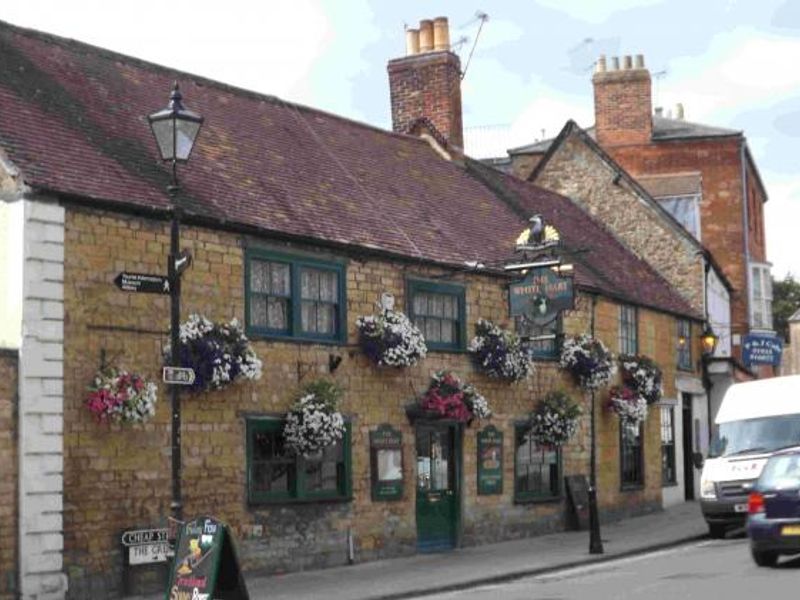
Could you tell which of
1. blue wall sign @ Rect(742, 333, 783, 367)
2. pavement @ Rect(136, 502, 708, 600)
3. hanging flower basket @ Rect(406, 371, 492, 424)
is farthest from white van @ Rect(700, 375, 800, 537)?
blue wall sign @ Rect(742, 333, 783, 367)

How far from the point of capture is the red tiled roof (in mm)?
18219

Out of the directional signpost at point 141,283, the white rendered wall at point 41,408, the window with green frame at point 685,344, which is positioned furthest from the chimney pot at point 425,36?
the directional signpost at point 141,283

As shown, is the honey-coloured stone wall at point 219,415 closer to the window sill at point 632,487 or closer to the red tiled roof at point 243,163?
the red tiled roof at point 243,163

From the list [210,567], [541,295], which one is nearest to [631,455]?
[541,295]

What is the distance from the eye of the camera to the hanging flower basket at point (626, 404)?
28.4 m

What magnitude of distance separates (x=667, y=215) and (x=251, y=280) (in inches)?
705

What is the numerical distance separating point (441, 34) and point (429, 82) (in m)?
1.07

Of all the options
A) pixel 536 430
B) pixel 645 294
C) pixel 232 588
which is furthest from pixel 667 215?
pixel 232 588

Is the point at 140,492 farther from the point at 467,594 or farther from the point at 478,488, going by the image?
the point at 478,488

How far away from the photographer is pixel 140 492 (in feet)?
57.7

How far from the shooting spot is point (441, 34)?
31094 mm

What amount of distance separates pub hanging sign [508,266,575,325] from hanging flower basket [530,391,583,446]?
2.45 meters

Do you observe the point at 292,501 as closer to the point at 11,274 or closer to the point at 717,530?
the point at 11,274

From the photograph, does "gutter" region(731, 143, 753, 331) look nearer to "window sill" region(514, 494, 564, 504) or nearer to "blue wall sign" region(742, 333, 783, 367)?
"blue wall sign" region(742, 333, 783, 367)
